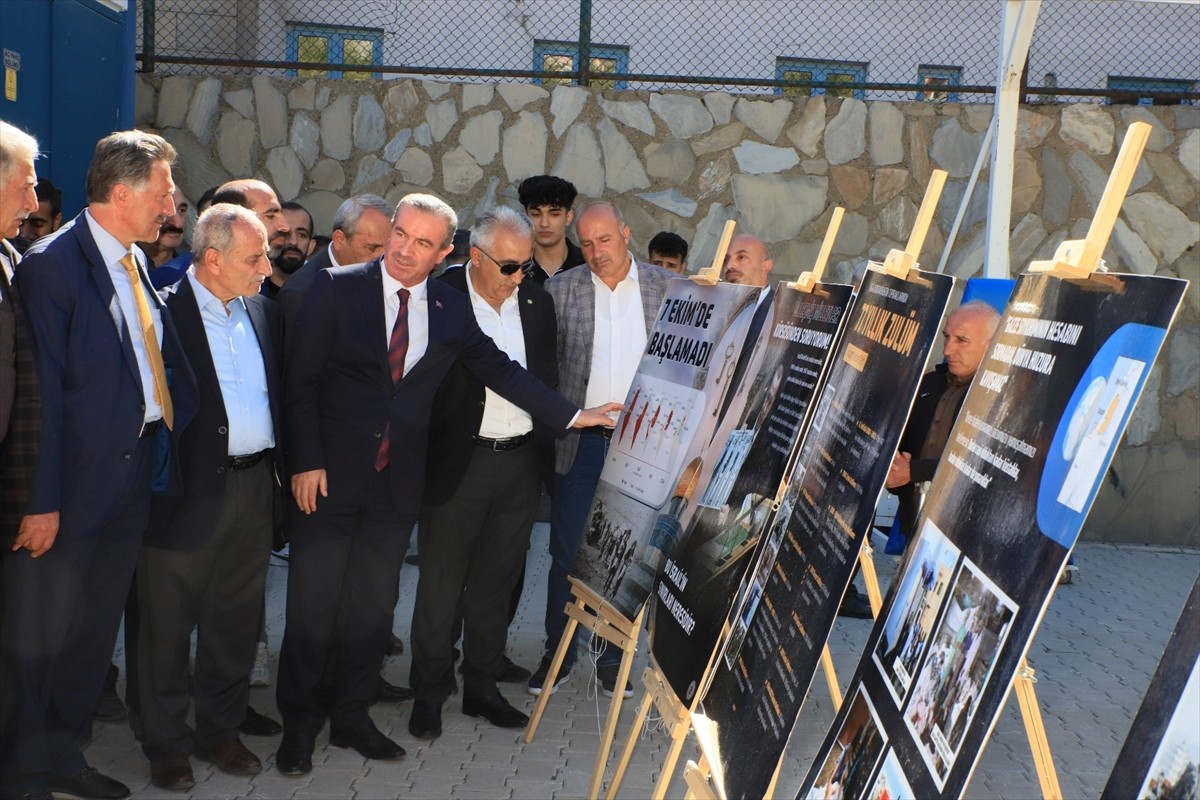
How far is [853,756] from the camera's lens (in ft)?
7.01

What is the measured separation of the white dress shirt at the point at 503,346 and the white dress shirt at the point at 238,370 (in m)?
0.81

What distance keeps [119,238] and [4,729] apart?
146 cm

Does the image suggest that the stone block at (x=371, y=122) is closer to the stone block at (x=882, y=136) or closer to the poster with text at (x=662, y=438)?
the stone block at (x=882, y=136)

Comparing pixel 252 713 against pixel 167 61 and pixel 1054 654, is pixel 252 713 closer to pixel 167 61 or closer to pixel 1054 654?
pixel 1054 654

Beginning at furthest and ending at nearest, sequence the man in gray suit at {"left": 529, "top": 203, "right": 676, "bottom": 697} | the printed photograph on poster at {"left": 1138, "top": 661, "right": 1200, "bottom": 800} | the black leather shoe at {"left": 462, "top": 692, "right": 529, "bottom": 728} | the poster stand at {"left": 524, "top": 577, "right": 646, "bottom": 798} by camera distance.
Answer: the man in gray suit at {"left": 529, "top": 203, "right": 676, "bottom": 697}, the black leather shoe at {"left": 462, "top": 692, "right": 529, "bottom": 728}, the poster stand at {"left": 524, "top": 577, "right": 646, "bottom": 798}, the printed photograph on poster at {"left": 1138, "top": 661, "right": 1200, "bottom": 800}

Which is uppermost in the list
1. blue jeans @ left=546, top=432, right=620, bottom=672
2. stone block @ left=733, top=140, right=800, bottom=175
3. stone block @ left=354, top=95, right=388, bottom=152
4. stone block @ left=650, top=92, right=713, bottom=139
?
stone block @ left=650, top=92, right=713, bottom=139


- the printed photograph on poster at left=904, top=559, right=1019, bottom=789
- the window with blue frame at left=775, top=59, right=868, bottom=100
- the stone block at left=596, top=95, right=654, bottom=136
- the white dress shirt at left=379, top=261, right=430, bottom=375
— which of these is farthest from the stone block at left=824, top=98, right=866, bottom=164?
the printed photograph on poster at left=904, top=559, right=1019, bottom=789

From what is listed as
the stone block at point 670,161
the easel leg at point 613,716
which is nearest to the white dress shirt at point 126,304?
the easel leg at point 613,716

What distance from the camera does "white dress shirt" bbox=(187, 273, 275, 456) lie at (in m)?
3.80

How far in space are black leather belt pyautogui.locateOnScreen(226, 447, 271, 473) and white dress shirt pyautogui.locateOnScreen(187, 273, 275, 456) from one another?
0.02 meters

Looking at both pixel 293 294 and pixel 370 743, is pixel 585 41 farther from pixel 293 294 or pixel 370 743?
pixel 370 743

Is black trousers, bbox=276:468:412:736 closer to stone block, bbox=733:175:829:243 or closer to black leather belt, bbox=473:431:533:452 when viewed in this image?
black leather belt, bbox=473:431:533:452

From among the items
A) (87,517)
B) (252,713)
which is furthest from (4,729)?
(252,713)

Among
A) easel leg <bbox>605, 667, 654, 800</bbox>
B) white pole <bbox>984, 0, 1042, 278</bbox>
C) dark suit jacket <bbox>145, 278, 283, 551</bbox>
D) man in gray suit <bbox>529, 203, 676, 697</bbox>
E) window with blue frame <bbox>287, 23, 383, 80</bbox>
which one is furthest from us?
window with blue frame <bbox>287, 23, 383, 80</bbox>
